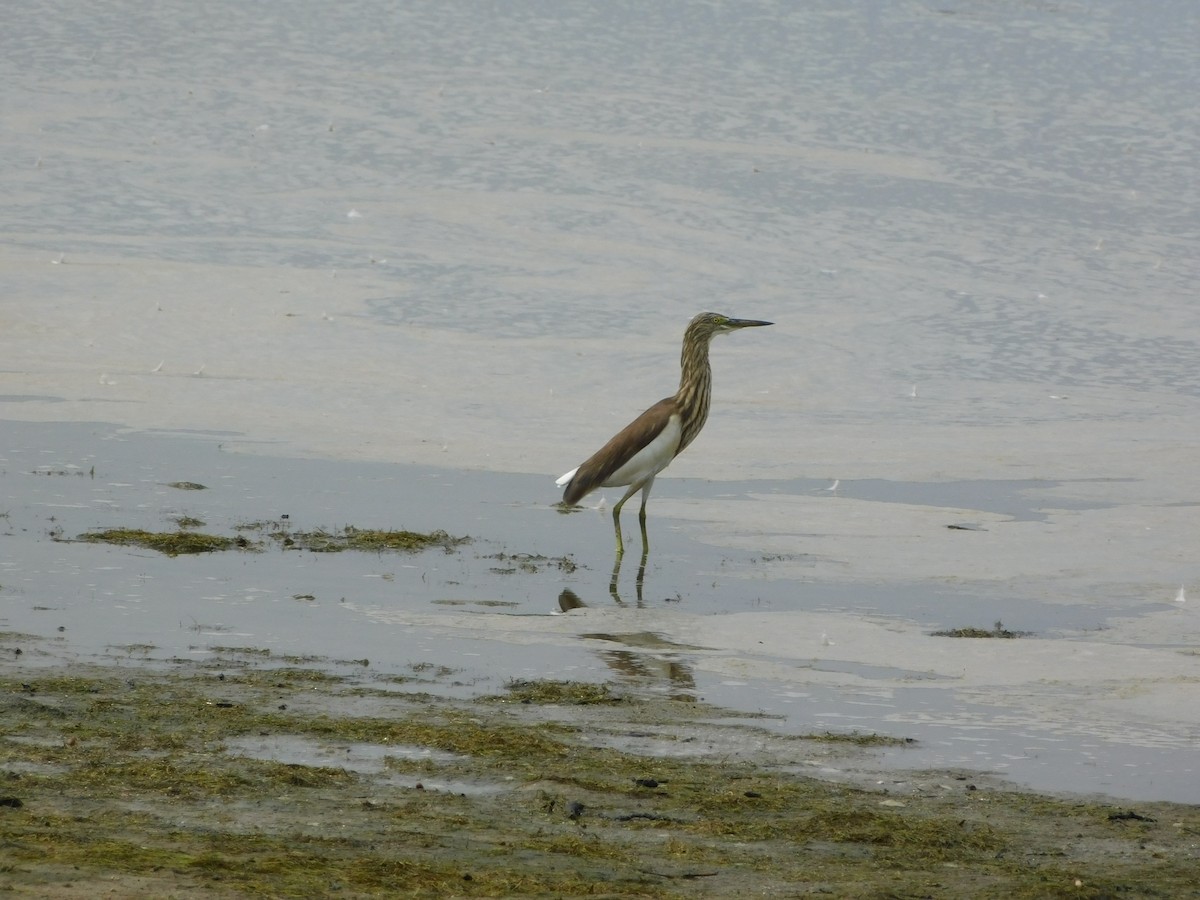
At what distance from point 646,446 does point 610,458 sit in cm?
28

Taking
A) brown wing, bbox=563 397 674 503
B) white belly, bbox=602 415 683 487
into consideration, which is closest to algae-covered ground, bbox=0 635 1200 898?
brown wing, bbox=563 397 674 503

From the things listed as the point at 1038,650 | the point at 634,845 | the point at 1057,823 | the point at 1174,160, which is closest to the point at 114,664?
the point at 634,845

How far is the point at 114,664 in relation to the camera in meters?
7.21

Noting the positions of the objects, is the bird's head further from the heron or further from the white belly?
the white belly

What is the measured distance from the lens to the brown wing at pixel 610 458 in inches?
448

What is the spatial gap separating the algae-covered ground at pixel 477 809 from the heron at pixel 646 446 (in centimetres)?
437

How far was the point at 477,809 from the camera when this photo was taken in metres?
5.50

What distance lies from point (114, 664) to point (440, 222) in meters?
13.5

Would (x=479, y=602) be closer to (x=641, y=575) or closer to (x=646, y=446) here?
(x=641, y=575)

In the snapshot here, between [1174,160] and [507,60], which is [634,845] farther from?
[507,60]

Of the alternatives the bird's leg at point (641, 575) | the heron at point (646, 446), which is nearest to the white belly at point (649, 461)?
the heron at point (646, 446)

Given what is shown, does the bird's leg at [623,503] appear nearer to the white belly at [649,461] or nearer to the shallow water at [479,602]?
the white belly at [649,461]

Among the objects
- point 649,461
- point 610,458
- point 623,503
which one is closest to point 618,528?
point 623,503

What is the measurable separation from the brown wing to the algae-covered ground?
14.3 feet
